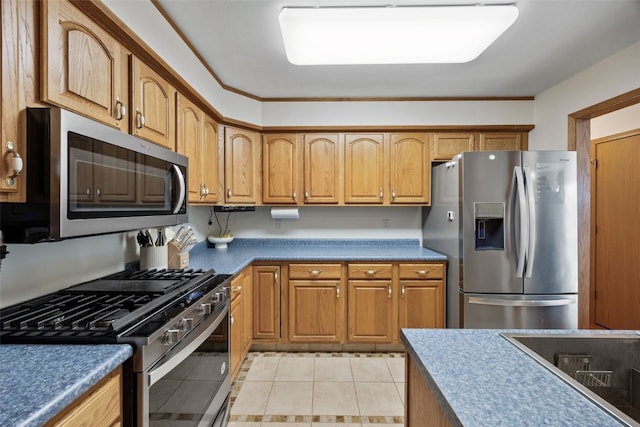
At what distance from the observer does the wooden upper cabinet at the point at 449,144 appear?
332cm

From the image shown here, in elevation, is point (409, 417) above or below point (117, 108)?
below

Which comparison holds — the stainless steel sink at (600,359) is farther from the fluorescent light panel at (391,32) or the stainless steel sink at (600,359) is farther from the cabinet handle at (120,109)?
the cabinet handle at (120,109)

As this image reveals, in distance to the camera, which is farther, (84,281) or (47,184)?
(84,281)

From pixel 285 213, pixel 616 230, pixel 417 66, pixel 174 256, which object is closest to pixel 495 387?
pixel 174 256

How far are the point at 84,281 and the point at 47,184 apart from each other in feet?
2.91

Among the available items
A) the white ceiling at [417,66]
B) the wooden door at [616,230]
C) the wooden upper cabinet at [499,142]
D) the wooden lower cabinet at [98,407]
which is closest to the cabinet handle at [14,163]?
the wooden lower cabinet at [98,407]

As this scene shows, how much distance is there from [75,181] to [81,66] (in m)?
0.47

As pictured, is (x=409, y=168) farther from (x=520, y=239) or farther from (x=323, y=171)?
(x=520, y=239)

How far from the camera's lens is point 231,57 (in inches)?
97.4

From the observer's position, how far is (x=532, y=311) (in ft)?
8.39

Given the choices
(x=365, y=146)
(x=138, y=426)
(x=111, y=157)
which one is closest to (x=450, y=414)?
(x=138, y=426)

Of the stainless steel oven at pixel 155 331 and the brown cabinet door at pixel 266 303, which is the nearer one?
the stainless steel oven at pixel 155 331

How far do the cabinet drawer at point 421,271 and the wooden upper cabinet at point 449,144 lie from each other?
3.63ft

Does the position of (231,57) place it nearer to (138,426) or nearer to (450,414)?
(138,426)
